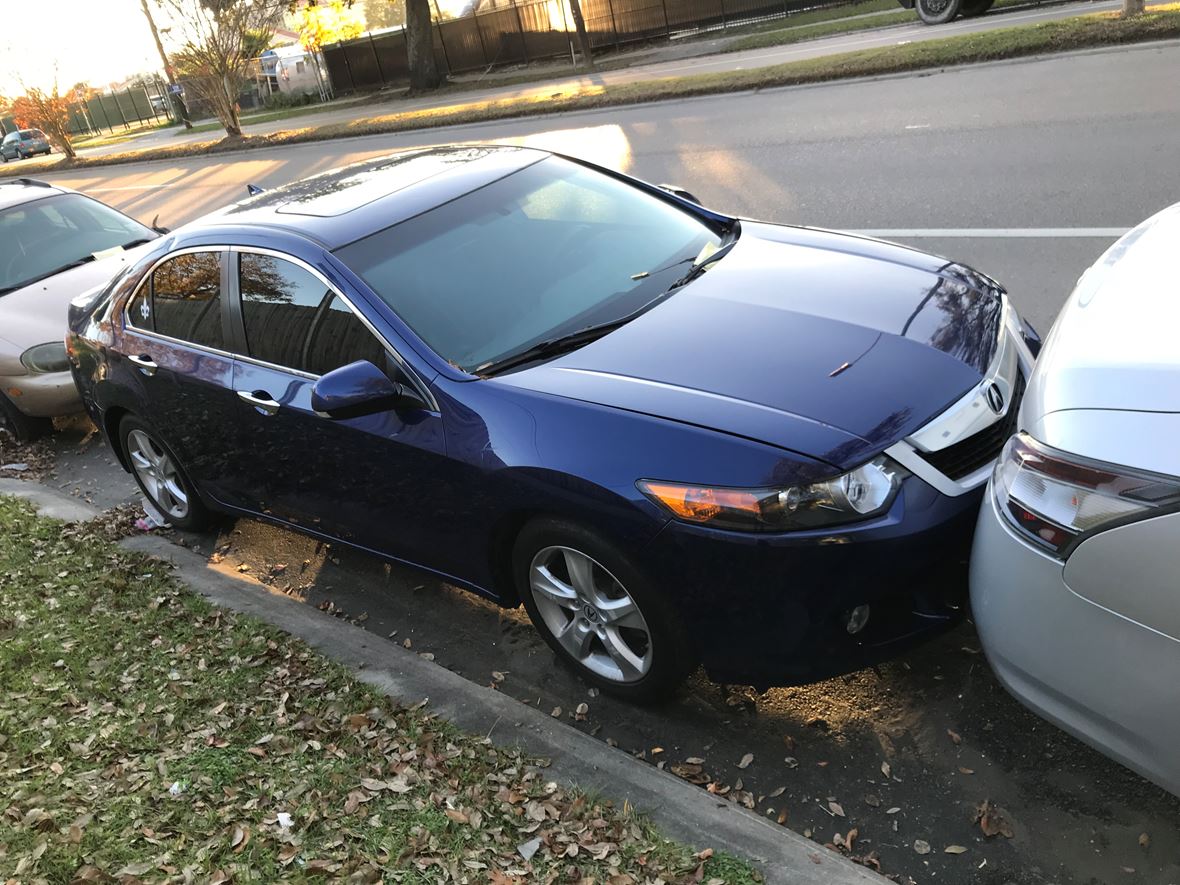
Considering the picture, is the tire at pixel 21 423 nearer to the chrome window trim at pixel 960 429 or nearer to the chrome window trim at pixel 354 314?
the chrome window trim at pixel 354 314

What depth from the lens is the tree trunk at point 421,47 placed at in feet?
95.5

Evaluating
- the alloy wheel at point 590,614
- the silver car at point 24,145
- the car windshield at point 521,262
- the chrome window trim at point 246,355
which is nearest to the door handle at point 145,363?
the chrome window trim at point 246,355

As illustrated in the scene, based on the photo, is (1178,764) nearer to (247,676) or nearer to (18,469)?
(247,676)

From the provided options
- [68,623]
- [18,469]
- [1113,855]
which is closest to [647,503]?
[1113,855]

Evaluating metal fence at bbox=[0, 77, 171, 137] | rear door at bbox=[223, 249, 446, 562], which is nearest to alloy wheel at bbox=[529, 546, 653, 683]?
rear door at bbox=[223, 249, 446, 562]

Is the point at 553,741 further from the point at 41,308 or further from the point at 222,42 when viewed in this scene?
the point at 222,42

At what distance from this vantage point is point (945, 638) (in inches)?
139

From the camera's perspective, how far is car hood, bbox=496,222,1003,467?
2982 mm

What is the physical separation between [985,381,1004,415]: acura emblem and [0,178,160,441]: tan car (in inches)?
260

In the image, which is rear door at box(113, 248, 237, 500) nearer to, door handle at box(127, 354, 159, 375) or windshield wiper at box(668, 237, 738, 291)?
door handle at box(127, 354, 159, 375)

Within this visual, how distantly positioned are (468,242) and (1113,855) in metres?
3.07

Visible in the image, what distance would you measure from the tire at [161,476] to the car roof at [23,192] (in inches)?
184

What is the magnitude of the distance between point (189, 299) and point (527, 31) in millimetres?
31709

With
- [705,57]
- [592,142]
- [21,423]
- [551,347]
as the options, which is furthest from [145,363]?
[705,57]
